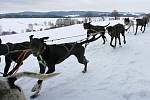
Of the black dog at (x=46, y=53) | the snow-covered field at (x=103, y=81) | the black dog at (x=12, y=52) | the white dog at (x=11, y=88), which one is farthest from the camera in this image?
the black dog at (x=12, y=52)

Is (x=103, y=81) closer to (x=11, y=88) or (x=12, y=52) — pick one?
A: (x=12, y=52)

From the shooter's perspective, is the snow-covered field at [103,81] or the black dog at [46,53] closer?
the snow-covered field at [103,81]

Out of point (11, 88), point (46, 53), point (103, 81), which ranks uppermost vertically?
point (11, 88)

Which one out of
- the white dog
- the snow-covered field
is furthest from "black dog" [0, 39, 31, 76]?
the white dog

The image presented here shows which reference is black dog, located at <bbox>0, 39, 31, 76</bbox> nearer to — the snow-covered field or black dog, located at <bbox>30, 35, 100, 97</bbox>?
the snow-covered field

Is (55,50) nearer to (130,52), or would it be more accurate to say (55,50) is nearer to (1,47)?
(1,47)

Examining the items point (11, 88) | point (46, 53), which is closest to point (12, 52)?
point (46, 53)

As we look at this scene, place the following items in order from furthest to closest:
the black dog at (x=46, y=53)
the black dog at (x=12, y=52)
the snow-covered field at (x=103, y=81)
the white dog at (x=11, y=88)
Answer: the black dog at (x=12, y=52) → the black dog at (x=46, y=53) → the snow-covered field at (x=103, y=81) → the white dog at (x=11, y=88)

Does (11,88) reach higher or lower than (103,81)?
higher

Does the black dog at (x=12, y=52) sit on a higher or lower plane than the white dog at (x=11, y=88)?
lower

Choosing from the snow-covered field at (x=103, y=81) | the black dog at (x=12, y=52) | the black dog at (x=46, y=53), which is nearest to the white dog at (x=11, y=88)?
the snow-covered field at (x=103, y=81)

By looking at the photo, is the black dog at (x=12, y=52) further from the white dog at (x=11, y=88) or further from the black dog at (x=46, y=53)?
the white dog at (x=11, y=88)

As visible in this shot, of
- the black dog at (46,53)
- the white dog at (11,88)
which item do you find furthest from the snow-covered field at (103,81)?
the white dog at (11,88)

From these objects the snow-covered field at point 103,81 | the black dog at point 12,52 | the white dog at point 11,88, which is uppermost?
the white dog at point 11,88
